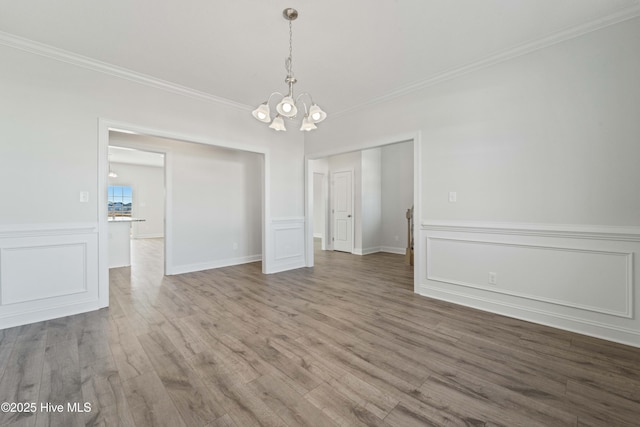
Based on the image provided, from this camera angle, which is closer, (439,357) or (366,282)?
(439,357)

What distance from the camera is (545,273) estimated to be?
2.63 m

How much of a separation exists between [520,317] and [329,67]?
11.4 ft

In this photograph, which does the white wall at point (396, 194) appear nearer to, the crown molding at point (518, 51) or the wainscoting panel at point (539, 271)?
the crown molding at point (518, 51)

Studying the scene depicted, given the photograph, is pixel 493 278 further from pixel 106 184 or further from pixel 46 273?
pixel 46 273

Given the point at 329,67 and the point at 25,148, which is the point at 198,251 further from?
the point at 329,67

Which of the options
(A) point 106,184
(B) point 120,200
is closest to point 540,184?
(A) point 106,184

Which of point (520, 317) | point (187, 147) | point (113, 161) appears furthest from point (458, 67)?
point (113, 161)

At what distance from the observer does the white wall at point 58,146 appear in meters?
2.61

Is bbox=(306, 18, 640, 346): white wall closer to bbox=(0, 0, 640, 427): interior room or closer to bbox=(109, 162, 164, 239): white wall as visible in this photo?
bbox=(0, 0, 640, 427): interior room

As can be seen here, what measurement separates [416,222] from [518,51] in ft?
6.99

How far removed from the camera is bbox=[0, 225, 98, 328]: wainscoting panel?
259cm

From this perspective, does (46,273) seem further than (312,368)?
Yes

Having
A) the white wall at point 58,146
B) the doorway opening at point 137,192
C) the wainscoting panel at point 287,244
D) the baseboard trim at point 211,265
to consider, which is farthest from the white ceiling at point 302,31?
the doorway opening at point 137,192

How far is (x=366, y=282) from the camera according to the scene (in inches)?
162
